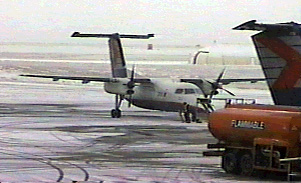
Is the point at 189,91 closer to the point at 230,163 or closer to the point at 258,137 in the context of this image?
the point at 230,163

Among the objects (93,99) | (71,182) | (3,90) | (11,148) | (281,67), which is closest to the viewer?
(71,182)

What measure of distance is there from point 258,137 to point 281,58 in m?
2.62

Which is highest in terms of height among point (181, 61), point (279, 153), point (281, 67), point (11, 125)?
point (281, 67)

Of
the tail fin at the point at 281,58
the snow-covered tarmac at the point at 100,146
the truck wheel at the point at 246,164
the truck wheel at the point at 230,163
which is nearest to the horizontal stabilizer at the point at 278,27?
the tail fin at the point at 281,58

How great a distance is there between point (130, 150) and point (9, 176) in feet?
27.6

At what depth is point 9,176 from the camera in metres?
24.1

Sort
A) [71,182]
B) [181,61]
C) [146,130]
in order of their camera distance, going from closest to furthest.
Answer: [71,182] → [146,130] → [181,61]

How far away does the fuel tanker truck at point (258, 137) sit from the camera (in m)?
23.5

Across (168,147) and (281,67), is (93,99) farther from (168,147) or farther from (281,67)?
(281,67)

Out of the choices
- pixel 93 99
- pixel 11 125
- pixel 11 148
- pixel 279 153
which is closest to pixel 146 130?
pixel 11 125

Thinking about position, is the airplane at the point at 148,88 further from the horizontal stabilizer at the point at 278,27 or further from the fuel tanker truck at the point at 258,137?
the horizontal stabilizer at the point at 278,27

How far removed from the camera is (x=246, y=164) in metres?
25.2

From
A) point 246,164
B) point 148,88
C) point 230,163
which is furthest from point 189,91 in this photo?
point 246,164

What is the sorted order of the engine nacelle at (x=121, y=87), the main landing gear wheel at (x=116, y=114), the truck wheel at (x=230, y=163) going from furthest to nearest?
the engine nacelle at (x=121, y=87)
the main landing gear wheel at (x=116, y=114)
the truck wheel at (x=230, y=163)
